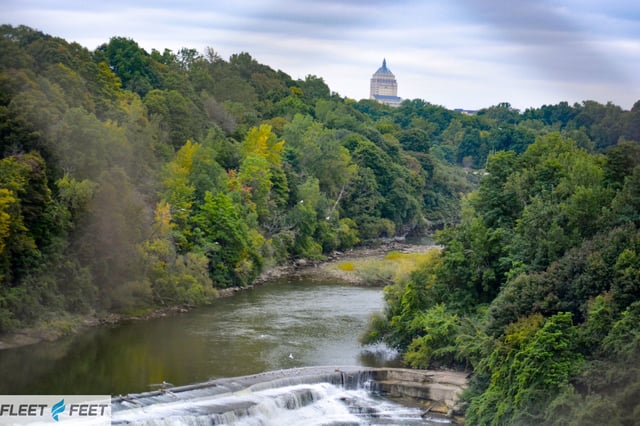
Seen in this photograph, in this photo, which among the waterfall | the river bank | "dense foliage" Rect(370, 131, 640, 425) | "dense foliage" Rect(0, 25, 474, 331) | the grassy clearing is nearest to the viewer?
"dense foliage" Rect(370, 131, 640, 425)

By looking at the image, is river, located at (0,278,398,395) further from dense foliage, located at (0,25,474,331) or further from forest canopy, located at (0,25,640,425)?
dense foliage, located at (0,25,474,331)

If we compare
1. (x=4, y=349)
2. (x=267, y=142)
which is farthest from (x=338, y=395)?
(x=267, y=142)

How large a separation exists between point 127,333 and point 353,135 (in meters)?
43.5

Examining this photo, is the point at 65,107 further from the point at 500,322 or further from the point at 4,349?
the point at 500,322

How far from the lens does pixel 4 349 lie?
1425 inches

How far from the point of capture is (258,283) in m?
52.8

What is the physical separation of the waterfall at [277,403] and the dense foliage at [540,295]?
9.27ft

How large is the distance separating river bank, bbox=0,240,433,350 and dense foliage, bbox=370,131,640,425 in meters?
10.8

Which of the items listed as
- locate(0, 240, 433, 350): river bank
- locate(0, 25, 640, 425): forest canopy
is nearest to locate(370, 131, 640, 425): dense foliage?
locate(0, 25, 640, 425): forest canopy

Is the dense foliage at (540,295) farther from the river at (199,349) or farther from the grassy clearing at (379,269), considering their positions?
the grassy clearing at (379,269)

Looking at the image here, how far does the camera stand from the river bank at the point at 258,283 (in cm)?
3784

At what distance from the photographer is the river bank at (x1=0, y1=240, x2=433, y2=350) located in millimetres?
37844

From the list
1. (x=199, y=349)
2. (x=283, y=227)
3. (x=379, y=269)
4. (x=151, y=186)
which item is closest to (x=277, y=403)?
(x=199, y=349)

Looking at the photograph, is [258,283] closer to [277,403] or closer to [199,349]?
[199,349]
